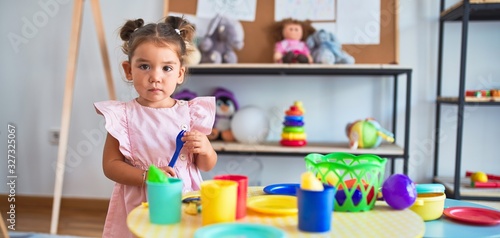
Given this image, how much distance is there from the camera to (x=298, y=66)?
6.30 ft

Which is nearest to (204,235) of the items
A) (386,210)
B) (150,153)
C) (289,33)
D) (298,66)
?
(386,210)

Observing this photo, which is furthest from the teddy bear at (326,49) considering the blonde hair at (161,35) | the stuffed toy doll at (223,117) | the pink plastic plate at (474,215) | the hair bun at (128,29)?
the pink plastic plate at (474,215)

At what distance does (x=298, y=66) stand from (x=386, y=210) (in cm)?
122

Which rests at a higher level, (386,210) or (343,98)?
(343,98)

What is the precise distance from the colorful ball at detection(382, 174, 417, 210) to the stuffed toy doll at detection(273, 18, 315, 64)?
1.28m

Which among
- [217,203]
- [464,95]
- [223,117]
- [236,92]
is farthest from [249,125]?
[217,203]

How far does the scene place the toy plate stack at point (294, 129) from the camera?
199 cm

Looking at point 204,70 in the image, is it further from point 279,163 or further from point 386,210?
point 386,210

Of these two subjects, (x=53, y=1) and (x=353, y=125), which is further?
(x=53, y=1)

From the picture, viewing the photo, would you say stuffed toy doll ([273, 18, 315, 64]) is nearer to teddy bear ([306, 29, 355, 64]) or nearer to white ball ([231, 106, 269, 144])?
teddy bear ([306, 29, 355, 64])

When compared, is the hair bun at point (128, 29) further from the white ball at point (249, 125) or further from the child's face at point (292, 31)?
the child's face at point (292, 31)

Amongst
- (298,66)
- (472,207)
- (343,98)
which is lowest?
(472,207)

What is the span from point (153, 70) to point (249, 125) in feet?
3.34

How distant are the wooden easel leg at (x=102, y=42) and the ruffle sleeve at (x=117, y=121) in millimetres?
1118
